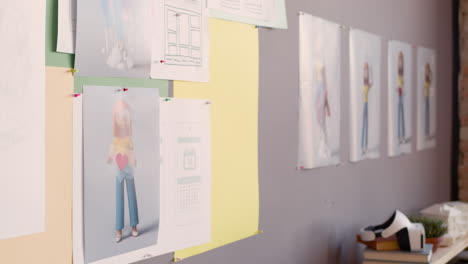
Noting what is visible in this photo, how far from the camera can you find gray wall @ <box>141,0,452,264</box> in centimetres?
156

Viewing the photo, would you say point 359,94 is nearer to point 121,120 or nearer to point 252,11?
point 252,11

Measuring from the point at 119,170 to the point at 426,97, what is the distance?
1.90 m

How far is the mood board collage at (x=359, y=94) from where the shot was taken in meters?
1.74

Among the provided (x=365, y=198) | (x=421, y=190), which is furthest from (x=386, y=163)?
(x=421, y=190)

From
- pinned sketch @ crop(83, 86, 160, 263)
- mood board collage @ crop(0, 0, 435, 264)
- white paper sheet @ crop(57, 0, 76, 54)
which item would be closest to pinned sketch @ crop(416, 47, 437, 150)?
mood board collage @ crop(0, 0, 435, 264)

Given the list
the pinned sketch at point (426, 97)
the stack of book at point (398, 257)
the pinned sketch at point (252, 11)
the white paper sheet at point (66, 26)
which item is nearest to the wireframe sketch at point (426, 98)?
the pinned sketch at point (426, 97)

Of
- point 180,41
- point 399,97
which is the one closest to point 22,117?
point 180,41

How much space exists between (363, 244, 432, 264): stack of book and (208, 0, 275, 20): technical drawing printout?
2.60 ft

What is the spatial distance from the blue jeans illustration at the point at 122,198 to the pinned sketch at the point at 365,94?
3.36ft

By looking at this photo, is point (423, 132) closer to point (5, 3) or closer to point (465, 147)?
point (465, 147)

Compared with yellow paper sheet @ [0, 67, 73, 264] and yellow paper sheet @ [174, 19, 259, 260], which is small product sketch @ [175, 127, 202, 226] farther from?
yellow paper sheet @ [0, 67, 73, 264]

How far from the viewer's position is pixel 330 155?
1853 millimetres

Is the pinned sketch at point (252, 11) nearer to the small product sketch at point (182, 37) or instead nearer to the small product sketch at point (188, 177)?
the small product sketch at point (182, 37)

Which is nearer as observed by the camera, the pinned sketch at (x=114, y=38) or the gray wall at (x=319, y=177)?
the pinned sketch at (x=114, y=38)
